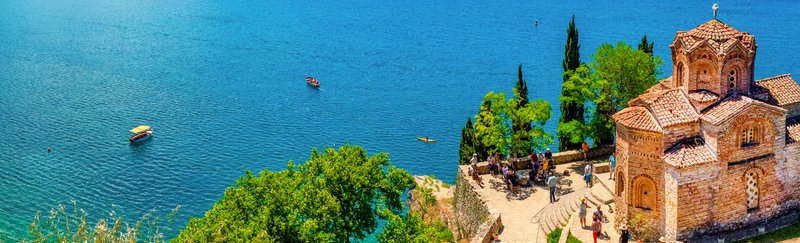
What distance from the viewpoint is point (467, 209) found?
4888cm

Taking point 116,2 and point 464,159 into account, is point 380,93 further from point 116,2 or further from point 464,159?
point 116,2

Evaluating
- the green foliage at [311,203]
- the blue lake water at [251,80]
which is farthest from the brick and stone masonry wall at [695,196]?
the blue lake water at [251,80]

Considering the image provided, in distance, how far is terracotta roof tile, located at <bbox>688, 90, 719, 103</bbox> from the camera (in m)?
36.8

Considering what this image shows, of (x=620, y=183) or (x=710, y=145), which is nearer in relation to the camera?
(x=710, y=145)

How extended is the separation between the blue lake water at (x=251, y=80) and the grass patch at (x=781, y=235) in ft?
113

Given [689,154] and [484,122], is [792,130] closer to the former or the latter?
[689,154]

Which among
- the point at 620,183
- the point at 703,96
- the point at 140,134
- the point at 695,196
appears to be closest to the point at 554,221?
the point at 620,183

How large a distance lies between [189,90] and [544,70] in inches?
1717

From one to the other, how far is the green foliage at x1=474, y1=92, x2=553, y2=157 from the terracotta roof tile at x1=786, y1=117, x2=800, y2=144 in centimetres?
1573

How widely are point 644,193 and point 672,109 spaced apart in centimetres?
427

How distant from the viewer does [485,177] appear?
49.7 meters

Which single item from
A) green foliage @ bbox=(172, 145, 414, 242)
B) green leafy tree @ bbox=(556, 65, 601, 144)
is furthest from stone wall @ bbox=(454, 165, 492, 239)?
green foliage @ bbox=(172, 145, 414, 242)

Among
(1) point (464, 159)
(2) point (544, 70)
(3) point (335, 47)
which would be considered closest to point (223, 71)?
(3) point (335, 47)

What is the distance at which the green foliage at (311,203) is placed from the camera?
34.2 meters
